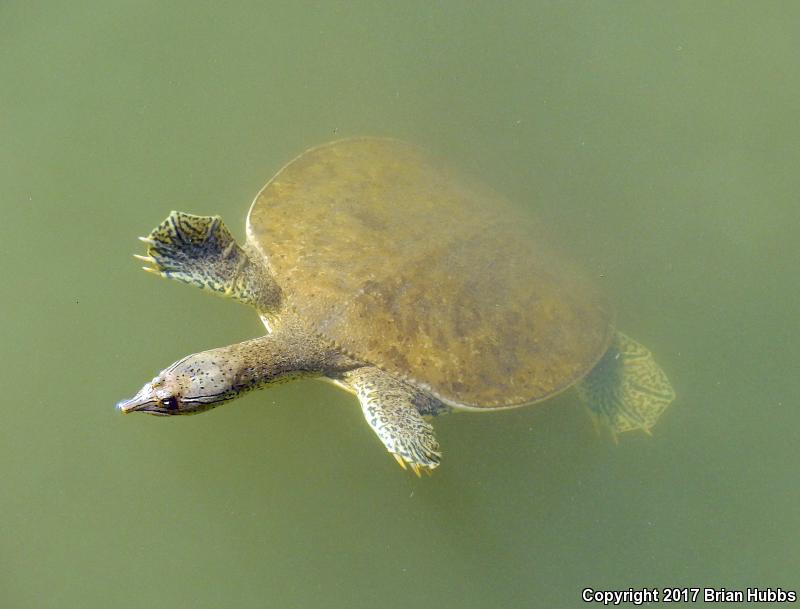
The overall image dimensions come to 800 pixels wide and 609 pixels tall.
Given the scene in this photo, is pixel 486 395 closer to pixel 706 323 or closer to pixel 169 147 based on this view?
pixel 706 323

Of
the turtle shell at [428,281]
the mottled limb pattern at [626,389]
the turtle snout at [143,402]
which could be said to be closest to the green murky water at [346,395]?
the mottled limb pattern at [626,389]

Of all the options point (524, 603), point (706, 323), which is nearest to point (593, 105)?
point (706, 323)

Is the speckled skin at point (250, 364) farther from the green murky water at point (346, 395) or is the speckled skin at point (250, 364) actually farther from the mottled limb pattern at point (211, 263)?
the green murky water at point (346, 395)

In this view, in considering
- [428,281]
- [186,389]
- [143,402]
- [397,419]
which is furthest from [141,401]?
[428,281]

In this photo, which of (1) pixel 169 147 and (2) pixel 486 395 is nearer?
(2) pixel 486 395

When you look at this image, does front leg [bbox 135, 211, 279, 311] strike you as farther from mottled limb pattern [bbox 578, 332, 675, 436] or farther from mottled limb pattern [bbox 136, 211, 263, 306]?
mottled limb pattern [bbox 578, 332, 675, 436]

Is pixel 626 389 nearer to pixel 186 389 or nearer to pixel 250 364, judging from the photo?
pixel 250 364
